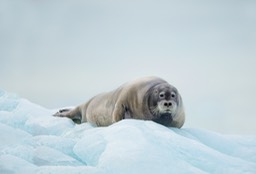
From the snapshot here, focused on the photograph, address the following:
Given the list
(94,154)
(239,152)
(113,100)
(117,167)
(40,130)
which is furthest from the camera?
Result: (113,100)

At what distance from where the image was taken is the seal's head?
23.9 ft

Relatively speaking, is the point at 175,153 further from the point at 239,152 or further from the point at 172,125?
the point at 172,125

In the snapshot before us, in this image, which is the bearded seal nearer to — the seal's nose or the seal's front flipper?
the seal's nose

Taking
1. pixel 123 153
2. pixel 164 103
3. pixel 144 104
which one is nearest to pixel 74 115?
pixel 144 104

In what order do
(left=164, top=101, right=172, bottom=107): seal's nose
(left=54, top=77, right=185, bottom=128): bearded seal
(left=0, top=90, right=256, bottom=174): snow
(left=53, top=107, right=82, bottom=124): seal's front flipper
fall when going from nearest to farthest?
(left=0, top=90, right=256, bottom=174): snow < (left=164, top=101, right=172, bottom=107): seal's nose < (left=54, top=77, right=185, bottom=128): bearded seal < (left=53, top=107, right=82, bottom=124): seal's front flipper

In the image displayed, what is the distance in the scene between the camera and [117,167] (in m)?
4.54

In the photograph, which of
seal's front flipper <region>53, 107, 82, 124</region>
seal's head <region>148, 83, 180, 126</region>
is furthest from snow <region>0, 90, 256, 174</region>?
seal's front flipper <region>53, 107, 82, 124</region>

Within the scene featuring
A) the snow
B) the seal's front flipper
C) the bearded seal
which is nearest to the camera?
the snow

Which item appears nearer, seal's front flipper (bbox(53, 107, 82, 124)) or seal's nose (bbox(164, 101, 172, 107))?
seal's nose (bbox(164, 101, 172, 107))

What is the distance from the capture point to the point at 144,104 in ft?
25.3

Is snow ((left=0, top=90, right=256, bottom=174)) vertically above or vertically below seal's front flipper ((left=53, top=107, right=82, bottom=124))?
above

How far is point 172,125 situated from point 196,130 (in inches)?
14.8

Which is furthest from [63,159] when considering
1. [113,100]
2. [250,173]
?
[113,100]

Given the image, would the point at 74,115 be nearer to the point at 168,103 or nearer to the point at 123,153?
the point at 168,103
